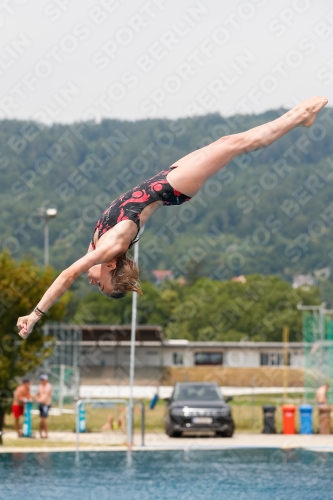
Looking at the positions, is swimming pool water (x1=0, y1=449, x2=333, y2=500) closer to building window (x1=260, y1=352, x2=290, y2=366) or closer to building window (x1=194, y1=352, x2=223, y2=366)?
building window (x1=194, y1=352, x2=223, y2=366)

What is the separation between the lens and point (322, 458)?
20.1m

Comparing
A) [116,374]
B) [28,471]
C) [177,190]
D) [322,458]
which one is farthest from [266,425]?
[116,374]

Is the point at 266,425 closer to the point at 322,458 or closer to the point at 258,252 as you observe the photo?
the point at 322,458

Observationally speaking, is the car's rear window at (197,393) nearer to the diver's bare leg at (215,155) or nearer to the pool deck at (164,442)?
the pool deck at (164,442)

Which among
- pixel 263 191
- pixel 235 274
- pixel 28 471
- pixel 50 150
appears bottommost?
pixel 28 471

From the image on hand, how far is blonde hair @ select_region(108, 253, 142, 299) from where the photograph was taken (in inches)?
302

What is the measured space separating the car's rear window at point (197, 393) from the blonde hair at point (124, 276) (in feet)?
59.7

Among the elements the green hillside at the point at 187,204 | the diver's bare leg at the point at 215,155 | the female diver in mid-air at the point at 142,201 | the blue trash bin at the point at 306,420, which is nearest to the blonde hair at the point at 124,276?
the female diver in mid-air at the point at 142,201

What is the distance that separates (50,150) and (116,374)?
12643 centimetres

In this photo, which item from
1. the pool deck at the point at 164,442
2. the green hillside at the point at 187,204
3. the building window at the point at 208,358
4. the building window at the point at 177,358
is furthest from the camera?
the green hillside at the point at 187,204

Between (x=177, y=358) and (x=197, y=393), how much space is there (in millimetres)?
52562

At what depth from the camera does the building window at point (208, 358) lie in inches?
3173

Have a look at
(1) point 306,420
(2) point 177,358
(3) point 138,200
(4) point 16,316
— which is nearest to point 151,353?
(2) point 177,358

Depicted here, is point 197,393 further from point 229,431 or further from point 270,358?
point 270,358
